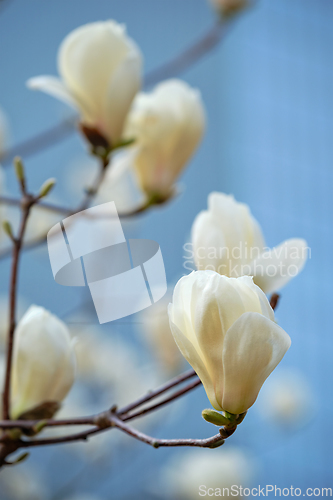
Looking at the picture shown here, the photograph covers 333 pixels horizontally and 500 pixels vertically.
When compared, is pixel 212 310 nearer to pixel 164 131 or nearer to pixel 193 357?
pixel 193 357

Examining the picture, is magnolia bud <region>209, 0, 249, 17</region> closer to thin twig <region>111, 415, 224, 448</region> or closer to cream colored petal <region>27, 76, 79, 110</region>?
cream colored petal <region>27, 76, 79, 110</region>

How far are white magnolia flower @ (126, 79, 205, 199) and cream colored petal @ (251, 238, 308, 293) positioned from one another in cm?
15

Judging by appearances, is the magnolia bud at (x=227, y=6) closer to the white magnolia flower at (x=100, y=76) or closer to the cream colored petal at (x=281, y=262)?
the white magnolia flower at (x=100, y=76)

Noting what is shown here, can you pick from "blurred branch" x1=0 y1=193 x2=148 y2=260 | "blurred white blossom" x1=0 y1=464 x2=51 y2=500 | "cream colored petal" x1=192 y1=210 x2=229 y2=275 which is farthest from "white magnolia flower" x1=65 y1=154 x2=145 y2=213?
"blurred white blossom" x1=0 y1=464 x2=51 y2=500

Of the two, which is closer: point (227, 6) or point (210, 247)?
point (210, 247)

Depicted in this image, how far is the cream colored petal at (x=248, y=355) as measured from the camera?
0.35 ft

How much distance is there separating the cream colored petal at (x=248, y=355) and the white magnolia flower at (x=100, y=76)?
0.61 ft

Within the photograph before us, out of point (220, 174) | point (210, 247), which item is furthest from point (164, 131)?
point (220, 174)

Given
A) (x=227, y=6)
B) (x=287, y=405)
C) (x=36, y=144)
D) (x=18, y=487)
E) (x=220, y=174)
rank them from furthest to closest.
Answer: (x=220, y=174), (x=287, y=405), (x=227, y=6), (x=18, y=487), (x=36, y=144)

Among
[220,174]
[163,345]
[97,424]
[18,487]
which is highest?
[97,424]

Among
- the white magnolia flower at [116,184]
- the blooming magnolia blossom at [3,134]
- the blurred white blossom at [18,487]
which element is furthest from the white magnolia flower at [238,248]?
the blurred white blossom at [18,487]

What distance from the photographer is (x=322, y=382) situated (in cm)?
240

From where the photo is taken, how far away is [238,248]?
16cm

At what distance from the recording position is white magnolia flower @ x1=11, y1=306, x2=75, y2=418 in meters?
0.19
